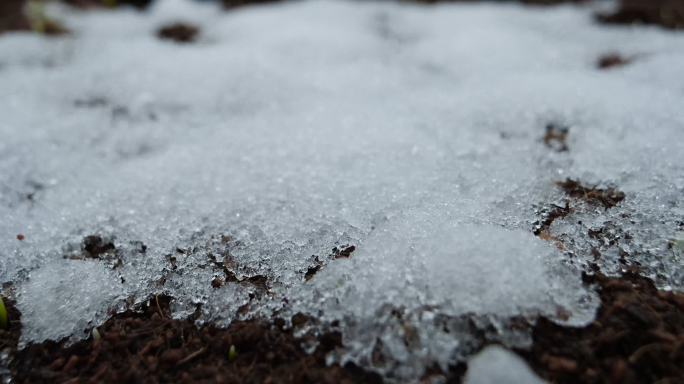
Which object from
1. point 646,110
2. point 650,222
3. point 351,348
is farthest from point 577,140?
point 351,348

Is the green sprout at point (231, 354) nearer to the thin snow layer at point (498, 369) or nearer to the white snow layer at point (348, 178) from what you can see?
the white snow layer at point (348, 178)

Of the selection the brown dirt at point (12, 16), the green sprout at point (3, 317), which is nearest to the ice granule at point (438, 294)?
the green sprout at point (3, 317)

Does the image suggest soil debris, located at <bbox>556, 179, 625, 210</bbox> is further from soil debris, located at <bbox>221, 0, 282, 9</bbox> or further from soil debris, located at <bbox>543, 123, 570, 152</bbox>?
soil debris, located at <bbox>221, 0, 282, 9</bbox>

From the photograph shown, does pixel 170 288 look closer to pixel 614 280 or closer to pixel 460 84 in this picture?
pixel 614 280

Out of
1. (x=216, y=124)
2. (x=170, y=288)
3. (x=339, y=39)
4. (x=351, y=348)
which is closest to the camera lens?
(x=351, y=348)

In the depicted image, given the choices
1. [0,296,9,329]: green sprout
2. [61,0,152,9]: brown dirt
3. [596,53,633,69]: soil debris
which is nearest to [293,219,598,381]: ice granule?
[0,296,9,329]: green sprout

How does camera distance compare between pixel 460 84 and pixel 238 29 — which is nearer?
pixel 460 84

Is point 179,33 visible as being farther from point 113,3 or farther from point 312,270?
point 312,270
